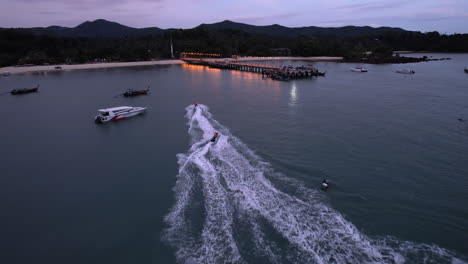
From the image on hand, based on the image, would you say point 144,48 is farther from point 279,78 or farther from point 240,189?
point 240,189

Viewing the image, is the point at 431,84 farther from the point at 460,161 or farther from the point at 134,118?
the point at 134,118

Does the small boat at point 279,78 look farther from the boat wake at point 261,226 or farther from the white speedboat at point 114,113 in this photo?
the boat wake at point 261,226

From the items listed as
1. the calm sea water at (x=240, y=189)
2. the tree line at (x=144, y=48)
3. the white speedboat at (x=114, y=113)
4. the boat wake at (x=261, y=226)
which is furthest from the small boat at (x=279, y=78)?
the tree line at (x=144, y=48)

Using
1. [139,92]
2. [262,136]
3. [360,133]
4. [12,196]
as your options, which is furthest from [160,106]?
[360,133]

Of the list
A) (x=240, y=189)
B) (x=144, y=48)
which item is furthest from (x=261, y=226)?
(x=144, y=48)

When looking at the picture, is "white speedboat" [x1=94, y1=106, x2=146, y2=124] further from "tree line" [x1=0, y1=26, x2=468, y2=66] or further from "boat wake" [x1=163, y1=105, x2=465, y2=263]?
"tree line" [x1=0, y1=26, x2=468, y2=66]
